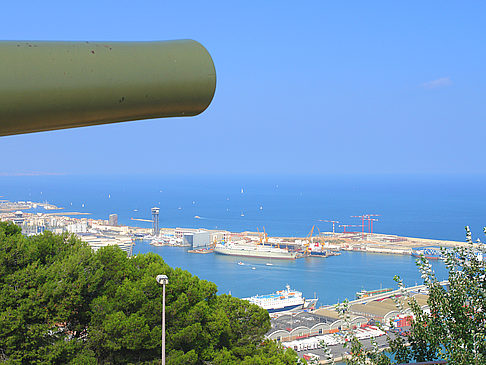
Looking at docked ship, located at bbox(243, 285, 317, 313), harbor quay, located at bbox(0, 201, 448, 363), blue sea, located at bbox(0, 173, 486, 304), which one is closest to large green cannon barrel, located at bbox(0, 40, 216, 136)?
harbor quay, located at bbox(0, 201, 448, 363)

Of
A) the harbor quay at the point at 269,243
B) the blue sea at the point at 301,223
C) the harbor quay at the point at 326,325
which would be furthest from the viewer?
the blue sea at the point at 301,223

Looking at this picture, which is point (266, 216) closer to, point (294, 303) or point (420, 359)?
point (294, 303)

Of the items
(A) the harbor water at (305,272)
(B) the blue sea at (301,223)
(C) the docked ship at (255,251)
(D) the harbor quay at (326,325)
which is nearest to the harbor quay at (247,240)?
(C) the docked ship at (255,251)

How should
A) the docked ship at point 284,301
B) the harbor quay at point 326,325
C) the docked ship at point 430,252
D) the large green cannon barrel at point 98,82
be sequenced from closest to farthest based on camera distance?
the large green cannon barrel at point 98,82
the harbor quay at point 326,325
the docked ship at point 284,301
the docked ship at point 430,252

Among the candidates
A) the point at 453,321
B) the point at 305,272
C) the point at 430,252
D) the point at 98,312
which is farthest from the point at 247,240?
the point at 453,321

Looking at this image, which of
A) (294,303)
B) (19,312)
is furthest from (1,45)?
(294,303)

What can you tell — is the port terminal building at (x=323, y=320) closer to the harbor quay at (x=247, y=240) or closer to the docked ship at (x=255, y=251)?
the docked ship at (x=255, y=251)
